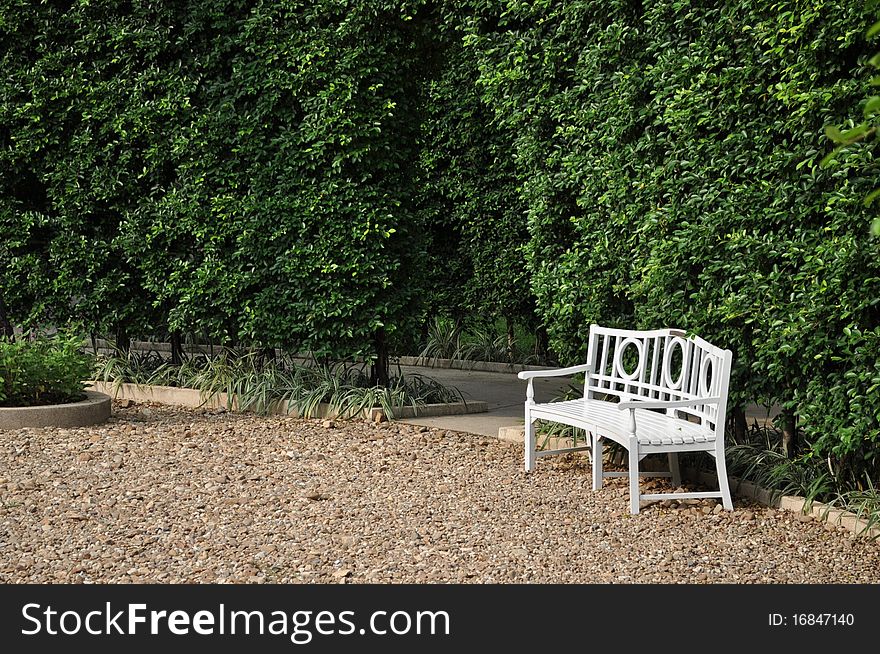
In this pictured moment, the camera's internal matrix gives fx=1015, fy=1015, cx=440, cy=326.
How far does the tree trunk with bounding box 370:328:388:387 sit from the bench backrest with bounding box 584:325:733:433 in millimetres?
2137

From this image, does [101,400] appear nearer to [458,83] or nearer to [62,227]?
[62,227]

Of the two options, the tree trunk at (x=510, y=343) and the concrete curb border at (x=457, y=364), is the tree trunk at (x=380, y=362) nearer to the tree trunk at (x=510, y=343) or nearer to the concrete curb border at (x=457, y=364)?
the concrete curb border at (x=457, y=364)

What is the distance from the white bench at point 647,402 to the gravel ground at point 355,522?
29 centimetres

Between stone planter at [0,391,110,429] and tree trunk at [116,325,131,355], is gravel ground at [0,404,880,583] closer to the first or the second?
stone planter at [0,391,110,429]

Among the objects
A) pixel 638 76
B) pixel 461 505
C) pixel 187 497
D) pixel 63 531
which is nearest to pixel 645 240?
pixel 638 76

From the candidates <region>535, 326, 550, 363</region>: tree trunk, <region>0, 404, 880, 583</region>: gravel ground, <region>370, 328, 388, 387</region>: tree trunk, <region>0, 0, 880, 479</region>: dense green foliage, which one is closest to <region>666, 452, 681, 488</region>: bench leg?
<region>0, 404, 880, 583</region>: gravel ground

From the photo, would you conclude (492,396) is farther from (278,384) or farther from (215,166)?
(215,166)

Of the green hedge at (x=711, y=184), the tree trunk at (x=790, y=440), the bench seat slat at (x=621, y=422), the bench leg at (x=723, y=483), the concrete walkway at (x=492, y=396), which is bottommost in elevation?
the concrete walkway at (x=492, y=396)

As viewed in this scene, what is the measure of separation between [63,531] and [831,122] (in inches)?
161

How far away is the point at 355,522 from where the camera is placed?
197 inches

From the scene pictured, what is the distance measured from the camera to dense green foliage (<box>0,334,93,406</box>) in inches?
281

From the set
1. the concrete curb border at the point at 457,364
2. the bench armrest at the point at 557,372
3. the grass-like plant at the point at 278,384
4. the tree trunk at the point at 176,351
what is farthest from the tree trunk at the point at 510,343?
the bench armrest at the point at 557,372

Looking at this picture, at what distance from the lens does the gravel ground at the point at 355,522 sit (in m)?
4.27

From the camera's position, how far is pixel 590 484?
5.83 m
